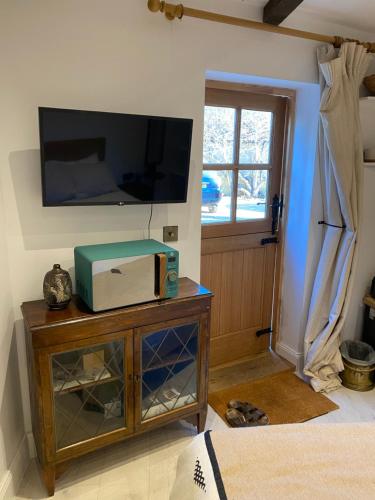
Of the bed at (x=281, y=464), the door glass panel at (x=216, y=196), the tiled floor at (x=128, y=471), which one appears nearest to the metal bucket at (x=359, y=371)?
the tiled floor at (x=128, y=471)

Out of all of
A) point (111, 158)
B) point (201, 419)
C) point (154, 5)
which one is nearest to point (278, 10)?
point (154, 5)

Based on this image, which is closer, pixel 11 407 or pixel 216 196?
pixel 11 407

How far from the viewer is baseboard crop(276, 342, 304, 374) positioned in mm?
2854

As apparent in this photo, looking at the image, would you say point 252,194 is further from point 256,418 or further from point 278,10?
point 256,418

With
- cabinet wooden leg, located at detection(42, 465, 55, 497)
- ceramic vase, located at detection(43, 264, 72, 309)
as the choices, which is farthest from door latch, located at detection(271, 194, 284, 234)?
cabinet wooden leg, located at detection(42, 465, 55, 497)

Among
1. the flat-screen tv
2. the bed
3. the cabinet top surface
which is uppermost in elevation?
the flat-screen tv

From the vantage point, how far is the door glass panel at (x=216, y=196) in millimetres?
2523

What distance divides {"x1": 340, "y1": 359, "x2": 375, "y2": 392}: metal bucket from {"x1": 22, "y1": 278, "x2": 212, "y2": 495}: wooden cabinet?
1131 millimetres

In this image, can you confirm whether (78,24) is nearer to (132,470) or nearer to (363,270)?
(132,470)

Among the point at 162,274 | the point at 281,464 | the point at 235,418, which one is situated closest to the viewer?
the point at 281,464

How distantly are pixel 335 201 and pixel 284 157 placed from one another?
1.68ft

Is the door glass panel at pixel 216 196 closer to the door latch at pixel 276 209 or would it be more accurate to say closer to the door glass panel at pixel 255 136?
the door glass panel at pixel 255 136

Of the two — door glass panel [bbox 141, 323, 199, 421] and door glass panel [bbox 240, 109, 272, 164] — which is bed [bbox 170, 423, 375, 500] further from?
door glass panel [bbox 240, 109, 272, 164]

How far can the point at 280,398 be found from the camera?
8.34ft
